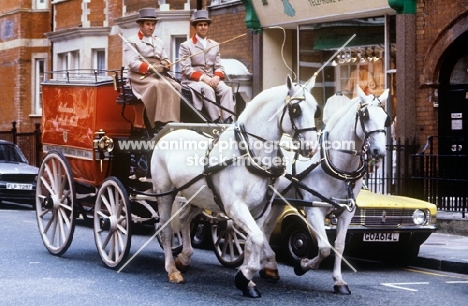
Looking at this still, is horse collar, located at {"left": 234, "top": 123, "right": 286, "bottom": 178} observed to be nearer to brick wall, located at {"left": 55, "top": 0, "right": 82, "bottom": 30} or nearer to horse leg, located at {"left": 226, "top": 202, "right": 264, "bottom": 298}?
horse leg, located at {"left": 226, "top": 202, "right": 264, "bottom": 298}

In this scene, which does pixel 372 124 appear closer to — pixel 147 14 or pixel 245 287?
pixel 245 287

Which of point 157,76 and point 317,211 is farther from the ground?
point 157,76

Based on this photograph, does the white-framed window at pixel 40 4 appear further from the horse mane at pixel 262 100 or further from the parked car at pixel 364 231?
the horse mane at pixel 262 100

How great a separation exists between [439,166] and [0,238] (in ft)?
25.2

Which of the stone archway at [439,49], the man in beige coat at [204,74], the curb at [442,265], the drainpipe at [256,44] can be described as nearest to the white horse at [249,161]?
the man in beige coat at [204,74]

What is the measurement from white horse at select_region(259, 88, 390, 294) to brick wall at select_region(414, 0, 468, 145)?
858cm

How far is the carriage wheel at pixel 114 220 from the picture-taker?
36.1ft

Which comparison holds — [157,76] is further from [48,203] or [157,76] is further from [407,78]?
[407,78]

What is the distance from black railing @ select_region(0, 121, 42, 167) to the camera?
28.8 metres

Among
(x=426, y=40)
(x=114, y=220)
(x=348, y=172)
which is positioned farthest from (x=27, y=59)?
(x=348, y=172)

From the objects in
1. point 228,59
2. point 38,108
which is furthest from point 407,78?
point 38,108

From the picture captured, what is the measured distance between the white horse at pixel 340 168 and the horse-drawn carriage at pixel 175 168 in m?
0.02

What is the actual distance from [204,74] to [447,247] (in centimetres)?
469

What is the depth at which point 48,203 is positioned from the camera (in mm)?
12789
